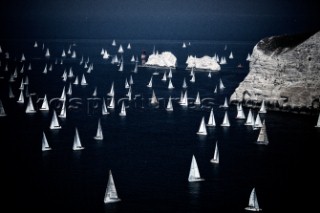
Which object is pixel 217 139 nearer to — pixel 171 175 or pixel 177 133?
pixel 177 133

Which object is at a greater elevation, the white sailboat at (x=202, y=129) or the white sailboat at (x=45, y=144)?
the white sailboat at (x=202, y=129)

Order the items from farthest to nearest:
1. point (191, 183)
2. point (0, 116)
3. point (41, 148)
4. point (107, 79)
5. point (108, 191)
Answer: point (107, 79) → point (0, 116) → point (41, 148) → point (191, 183) → point (108, 191)

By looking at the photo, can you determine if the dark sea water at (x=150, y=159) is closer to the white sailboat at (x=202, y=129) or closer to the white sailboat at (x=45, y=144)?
the white sailboat at (x=45, y=144)

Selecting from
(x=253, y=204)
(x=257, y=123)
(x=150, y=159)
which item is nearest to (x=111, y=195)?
(x=253, y=204)

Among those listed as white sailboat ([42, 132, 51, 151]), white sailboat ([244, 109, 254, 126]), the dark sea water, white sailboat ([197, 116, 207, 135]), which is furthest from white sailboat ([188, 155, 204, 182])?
white sailboat ([244, 109, 254, 126])

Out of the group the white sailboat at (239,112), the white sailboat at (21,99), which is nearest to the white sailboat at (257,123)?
the white sailboat at (239,112)

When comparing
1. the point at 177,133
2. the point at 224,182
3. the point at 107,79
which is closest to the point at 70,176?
the point at 224,182
